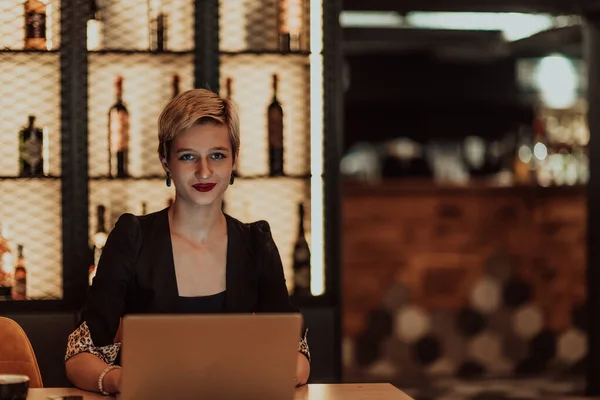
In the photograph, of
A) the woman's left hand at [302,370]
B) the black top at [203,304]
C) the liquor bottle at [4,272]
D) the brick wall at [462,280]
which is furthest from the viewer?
the brick wall at [462,280]

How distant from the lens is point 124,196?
12.9 feet

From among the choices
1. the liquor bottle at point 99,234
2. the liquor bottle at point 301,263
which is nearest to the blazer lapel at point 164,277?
the liquor bottle at point 99,234

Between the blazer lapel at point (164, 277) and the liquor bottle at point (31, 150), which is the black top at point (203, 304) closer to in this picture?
the blazer lapel at point (164, 277)

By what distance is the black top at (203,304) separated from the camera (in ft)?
7.28

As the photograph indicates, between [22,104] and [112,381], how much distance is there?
226cm

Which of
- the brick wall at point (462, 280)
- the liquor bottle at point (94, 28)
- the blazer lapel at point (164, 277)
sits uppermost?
the liquor bottle at point (94, 28)

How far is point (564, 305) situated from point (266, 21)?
11.2ft

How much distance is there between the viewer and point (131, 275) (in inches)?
88.7

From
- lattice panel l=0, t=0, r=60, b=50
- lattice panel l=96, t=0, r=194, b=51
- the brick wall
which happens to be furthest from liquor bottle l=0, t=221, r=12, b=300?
the brick wall

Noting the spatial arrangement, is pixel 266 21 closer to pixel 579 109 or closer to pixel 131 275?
pixel 131 275

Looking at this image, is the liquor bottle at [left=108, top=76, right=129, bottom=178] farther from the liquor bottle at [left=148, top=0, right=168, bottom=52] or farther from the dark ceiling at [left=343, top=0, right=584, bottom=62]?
the dark ceiling at [left=343, top=0, right=584, bottom=62]

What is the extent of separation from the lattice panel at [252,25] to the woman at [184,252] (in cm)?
180

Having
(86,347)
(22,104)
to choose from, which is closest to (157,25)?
(22,104)

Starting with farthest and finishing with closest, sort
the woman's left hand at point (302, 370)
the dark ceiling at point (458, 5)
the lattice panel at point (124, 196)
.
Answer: the dark ceiling at point (458, 5) < the lattice panel at point (124, 196) < the woman's left hand at point (302, 370)
